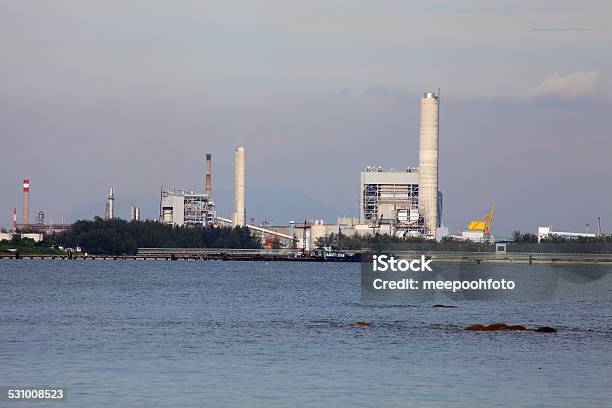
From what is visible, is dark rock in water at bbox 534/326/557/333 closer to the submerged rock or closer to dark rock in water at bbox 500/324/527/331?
the submerged rock

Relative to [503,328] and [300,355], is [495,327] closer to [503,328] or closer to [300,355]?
[503,328]

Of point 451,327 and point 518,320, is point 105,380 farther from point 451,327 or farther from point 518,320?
point 518,320

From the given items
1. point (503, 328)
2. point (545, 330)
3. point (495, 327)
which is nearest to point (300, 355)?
point (495, 327)

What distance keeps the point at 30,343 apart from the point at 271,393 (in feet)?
61.0

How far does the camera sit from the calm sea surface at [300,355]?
37156 millimetres

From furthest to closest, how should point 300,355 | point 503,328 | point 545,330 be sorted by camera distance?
point 503,328 < point 545,330 < point 300,355

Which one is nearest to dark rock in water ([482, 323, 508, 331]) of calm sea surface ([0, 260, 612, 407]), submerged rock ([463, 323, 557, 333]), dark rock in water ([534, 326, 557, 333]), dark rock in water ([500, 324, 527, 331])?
submerged rock ([463, 323, 557, 333])

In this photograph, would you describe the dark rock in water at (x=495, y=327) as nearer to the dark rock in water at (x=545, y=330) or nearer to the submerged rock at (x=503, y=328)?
the submerged rock at (x=503, y=328)

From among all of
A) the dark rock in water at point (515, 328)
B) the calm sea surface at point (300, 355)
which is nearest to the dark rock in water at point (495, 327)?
the dark rock in water at point (515, 328)

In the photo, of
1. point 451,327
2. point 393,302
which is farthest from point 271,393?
point 393,302

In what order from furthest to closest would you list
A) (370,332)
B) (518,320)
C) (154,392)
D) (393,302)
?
(393,302), (518,320), (370,332), (154,392)

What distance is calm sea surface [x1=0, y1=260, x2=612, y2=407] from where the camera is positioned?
37.2 meters

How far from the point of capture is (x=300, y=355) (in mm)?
48781

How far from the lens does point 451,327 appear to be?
65938mm
